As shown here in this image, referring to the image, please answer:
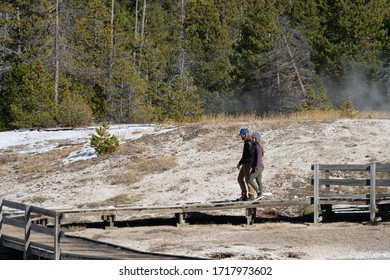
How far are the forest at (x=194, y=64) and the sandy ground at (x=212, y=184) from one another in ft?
37.9

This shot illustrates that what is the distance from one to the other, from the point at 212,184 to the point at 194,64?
1465 inches

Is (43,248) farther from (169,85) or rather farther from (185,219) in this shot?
(169,85)

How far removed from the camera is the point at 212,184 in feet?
86.8

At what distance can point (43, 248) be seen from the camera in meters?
17.0

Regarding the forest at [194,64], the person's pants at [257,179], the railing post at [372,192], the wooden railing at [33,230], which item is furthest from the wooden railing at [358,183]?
the forest at [194,64]

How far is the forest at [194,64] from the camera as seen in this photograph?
156ft

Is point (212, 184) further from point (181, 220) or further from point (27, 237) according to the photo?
point (27, 237)

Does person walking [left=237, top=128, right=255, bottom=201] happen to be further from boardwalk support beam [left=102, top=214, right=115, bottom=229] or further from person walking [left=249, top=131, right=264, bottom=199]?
boardwalk support beam [left=102, top=214, right=115, bottom=229]

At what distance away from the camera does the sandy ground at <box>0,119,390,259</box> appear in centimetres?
1788

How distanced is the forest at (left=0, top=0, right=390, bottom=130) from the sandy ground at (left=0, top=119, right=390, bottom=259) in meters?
11.6

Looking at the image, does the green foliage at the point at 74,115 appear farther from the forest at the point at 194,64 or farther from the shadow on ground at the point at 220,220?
the shadow on ground at the point at 220,220

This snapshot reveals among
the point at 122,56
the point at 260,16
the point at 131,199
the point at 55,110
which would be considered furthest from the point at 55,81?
the point at 131,199

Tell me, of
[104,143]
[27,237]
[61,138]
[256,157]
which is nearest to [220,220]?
[256,157]

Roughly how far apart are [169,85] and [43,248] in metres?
37.9
